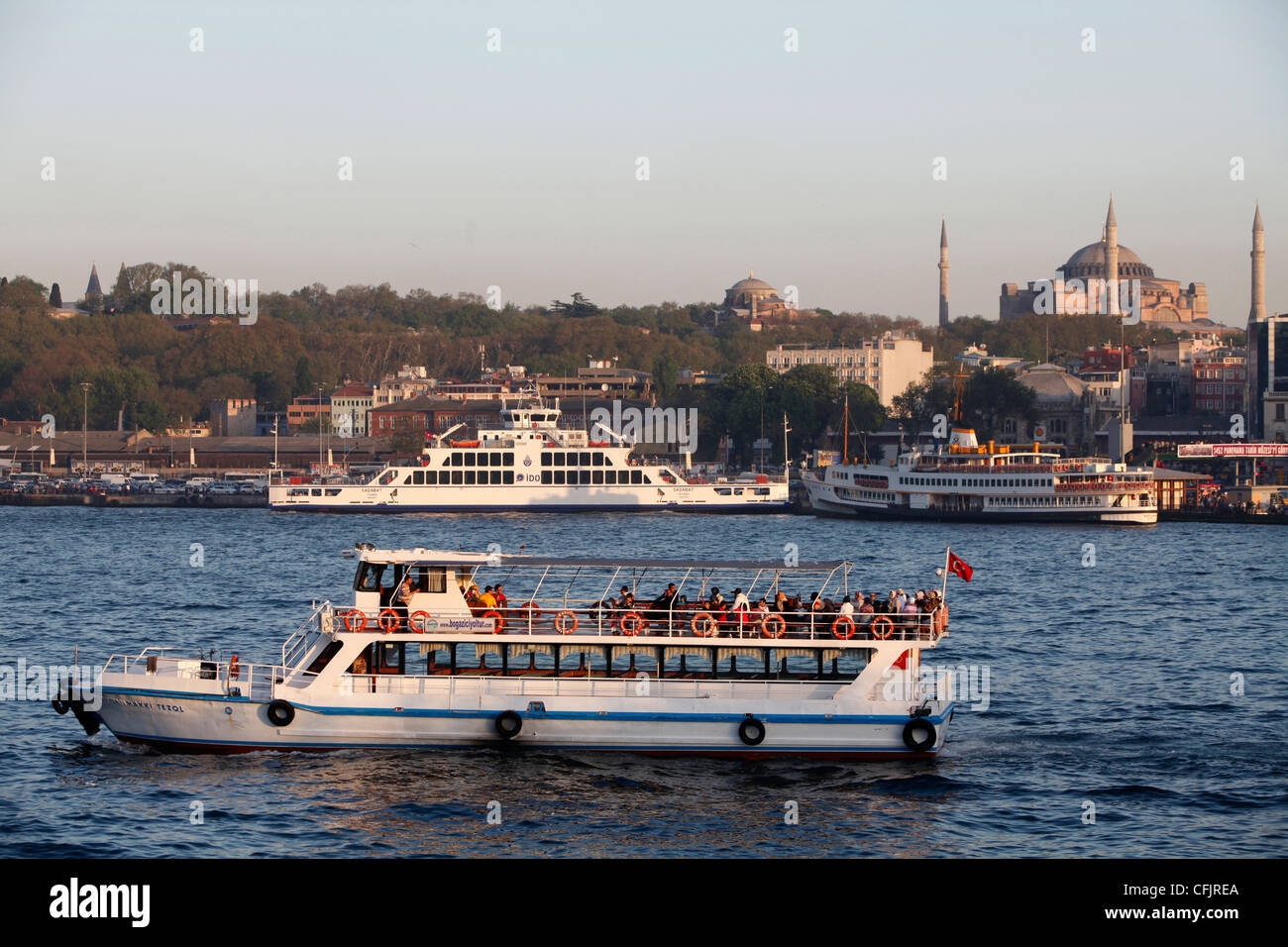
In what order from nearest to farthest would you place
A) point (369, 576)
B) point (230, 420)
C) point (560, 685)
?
point (560, 685) → point (369, 576) → point (230, 420)

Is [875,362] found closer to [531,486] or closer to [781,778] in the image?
[531,486]

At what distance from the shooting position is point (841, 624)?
25312 millimetres

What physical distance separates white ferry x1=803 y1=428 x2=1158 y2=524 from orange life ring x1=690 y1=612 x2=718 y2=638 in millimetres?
64220

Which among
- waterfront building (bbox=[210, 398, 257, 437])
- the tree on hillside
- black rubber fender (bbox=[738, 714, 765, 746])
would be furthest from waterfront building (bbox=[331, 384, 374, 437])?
black rubber fender (bbox=[738, 714, 765, 746])

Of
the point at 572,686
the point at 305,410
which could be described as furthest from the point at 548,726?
the point at 305,410

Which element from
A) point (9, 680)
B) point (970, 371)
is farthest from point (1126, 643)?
point (970, 371)

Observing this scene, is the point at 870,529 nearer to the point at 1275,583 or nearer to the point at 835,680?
the point at 1275,583

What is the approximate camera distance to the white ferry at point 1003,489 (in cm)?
8612

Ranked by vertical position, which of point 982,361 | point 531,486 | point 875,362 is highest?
point 982,361

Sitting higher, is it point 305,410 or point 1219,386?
point 1219,386

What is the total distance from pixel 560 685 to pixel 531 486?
229 ft

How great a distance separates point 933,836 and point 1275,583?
120ft

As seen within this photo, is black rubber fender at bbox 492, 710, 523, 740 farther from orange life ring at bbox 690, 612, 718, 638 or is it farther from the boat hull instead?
orange life ring at bbox 690, 612, 718, 638

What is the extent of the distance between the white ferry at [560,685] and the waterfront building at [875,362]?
5151 inches
